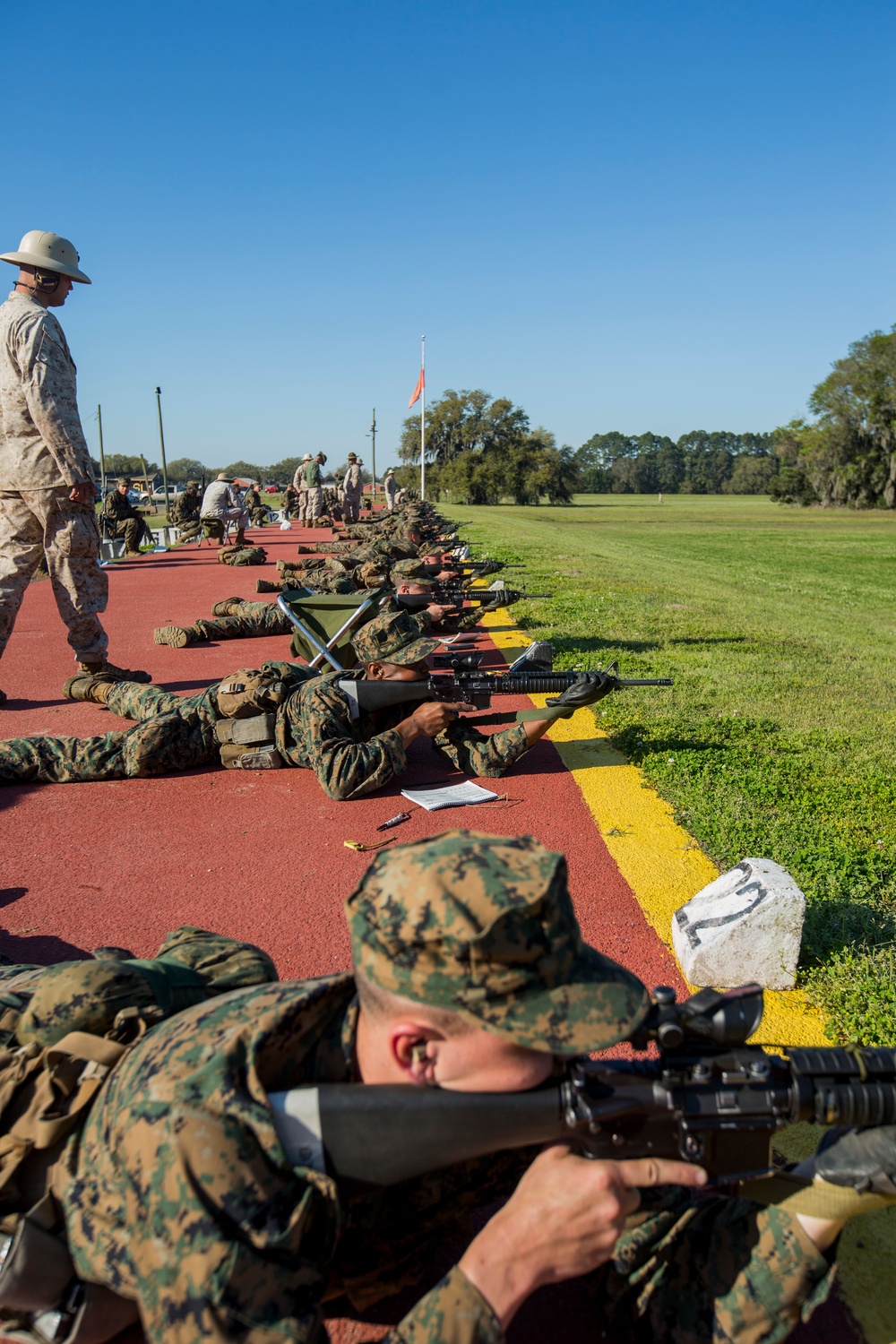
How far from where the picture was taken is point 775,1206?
1940mm

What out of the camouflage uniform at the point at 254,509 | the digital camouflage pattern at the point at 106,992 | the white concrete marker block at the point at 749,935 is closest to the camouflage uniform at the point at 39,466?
the digital camouflage pattern at the point at 106,992

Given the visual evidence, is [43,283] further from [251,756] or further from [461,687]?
[461,687]

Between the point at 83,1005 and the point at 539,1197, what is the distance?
123 cm

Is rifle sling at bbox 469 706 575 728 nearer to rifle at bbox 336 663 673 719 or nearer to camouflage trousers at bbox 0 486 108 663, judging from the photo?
rifle at bbox 336 663 673 719

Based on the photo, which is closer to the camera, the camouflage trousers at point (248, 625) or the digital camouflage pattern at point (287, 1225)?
the digital camouflage pattern at point (287, 1225)

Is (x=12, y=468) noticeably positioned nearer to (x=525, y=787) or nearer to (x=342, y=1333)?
(x=525, y=787)

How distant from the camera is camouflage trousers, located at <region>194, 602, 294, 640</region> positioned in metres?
10.4

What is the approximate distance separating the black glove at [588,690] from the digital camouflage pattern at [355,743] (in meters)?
0.40

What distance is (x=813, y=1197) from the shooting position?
1.91 m

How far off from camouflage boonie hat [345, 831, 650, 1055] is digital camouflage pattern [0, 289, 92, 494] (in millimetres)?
6332

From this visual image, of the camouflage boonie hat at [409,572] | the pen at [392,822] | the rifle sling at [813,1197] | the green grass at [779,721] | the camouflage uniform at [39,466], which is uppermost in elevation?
the camouflage uniform at [39,466]

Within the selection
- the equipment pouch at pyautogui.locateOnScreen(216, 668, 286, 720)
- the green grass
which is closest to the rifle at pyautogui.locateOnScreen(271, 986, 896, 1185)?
the green grass

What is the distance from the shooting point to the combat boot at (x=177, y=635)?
10047 mm

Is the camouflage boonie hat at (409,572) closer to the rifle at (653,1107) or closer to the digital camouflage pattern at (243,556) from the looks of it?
the digital camouflage pattern at (243,556)
